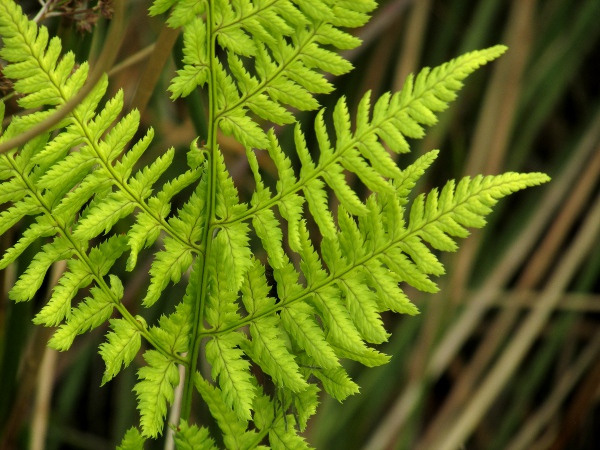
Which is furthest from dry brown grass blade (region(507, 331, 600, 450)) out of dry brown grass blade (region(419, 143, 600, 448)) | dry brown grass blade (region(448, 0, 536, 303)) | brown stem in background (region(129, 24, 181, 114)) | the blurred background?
brown stem in background (region(129, 24, 181, 114))

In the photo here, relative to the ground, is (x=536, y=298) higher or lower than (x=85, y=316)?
higher

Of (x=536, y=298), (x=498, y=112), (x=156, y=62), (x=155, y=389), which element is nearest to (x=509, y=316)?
(x=536, y=298)

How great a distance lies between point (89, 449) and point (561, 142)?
1254mm

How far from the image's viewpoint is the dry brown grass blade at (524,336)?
4.59 feet

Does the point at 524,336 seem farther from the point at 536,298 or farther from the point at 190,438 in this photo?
the point at 190,438

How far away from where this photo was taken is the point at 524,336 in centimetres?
149

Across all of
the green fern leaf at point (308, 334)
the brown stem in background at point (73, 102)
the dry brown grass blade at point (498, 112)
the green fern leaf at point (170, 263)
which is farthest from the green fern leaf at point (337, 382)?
the dry brown grass blade at point (498, 112)

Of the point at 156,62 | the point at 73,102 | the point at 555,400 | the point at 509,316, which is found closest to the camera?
the point at 73,102

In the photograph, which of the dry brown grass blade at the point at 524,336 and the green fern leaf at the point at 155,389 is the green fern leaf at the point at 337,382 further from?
the dry brown grass blade at the point at 524,336

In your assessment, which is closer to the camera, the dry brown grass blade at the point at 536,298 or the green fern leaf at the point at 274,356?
the green fern leaf at the point at 274,356

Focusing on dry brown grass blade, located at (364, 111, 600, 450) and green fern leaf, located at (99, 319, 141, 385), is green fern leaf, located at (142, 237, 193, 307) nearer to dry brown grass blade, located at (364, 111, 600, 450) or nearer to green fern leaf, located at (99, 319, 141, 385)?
green fern leaf, located at (99, 319, 141, 385)

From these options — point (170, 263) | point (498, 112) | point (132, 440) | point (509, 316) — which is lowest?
point (132, 440)

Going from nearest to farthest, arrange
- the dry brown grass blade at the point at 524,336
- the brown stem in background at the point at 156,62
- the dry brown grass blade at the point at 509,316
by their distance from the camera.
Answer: the brown stem in background at the point at 156,62 < the dry brown grass blade at the point at 524,336 < the dry brown grass blade at the point at 509,316

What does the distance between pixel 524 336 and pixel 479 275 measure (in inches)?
7.4
